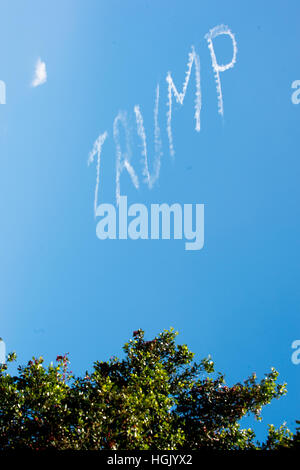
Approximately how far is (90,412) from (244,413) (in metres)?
10.3

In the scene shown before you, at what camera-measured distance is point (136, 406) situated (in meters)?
14.1

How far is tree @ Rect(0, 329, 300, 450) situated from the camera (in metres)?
13.0

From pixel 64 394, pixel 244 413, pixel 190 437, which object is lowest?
pixel 190 437

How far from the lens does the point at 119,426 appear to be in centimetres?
1310

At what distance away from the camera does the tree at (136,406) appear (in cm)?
1303
